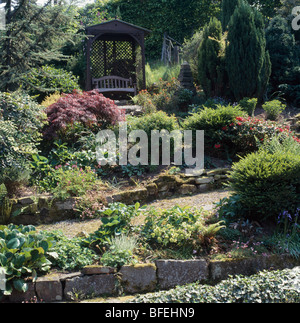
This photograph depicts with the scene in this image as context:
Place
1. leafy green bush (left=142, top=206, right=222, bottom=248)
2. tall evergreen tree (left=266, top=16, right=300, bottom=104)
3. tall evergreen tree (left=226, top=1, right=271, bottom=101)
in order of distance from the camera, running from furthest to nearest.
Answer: tall evergreen tree (left=266, top=16, right=300, bottom=104)
tall evergreen tree (left=226, top=1, right=271, bottom=101)
leafy green bush (left=142, top=206, right=222, bottom=248)

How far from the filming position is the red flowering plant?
6969 millimetres

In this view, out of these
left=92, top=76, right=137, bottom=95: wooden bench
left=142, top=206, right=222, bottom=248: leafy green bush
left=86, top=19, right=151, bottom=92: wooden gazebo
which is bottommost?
left=142, top=206, right=222, bottom=248: leafy green bush

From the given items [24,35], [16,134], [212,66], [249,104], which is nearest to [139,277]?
[16,134]

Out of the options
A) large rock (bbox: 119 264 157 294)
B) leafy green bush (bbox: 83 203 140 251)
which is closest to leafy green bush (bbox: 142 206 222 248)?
leafy green bush (bbox: 83 203 140 251)

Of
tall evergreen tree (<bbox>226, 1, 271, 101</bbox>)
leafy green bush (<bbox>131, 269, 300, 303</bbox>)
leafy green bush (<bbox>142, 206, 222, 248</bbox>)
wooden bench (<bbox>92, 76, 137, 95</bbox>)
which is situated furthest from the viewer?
wooden bench (<bbox>92, 76, 137, 95</bbox>)

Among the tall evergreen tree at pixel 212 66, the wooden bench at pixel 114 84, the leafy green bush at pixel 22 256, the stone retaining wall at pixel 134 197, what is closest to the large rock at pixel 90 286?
the leafy green bush at pixel 22 256

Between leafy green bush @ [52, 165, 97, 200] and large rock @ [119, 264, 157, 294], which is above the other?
leafy green bush @ [52, 165, 97, 200]

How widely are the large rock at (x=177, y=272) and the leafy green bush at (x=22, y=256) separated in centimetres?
119

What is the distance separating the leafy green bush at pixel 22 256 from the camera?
12.3 ft

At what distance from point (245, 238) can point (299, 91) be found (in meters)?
6.75

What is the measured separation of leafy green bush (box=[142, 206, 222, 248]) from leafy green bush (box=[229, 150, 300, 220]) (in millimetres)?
596

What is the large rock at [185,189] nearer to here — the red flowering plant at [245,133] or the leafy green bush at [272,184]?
the red flowering plant at [245,133]

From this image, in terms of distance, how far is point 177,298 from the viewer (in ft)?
12.0

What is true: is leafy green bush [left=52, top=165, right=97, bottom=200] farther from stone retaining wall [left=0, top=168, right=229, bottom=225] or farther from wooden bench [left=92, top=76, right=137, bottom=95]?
wooden bench [left=92, top=76, right=137, bottom=95]
